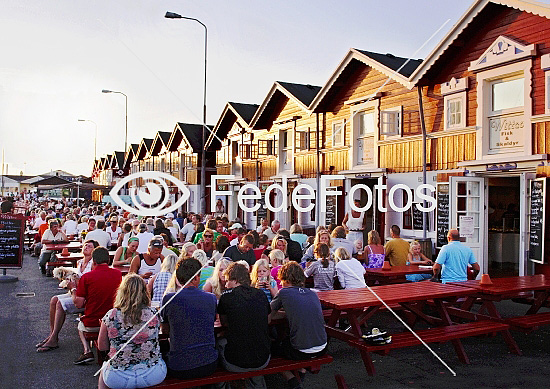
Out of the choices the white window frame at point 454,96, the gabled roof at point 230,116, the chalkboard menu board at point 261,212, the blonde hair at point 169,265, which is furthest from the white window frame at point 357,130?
the blonde hair at point 169,265

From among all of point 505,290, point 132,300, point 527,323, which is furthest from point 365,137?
point 132,300

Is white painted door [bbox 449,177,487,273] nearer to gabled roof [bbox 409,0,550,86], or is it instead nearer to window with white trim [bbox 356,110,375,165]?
gabled roof [bbox 409,0,550,86]

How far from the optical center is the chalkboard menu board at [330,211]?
1798 cm

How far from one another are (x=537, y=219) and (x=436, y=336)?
217 inches

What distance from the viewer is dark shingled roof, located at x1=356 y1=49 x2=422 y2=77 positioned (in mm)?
15898

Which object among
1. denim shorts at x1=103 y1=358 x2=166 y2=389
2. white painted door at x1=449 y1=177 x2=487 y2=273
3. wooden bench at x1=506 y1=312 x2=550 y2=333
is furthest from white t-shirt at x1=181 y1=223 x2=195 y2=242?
denim shorts at x1=103 y1=358 x2=166 y2=389

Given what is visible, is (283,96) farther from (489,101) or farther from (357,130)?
(489,101)

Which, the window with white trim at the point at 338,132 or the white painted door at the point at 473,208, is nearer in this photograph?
the white painted door at the point at 473,208

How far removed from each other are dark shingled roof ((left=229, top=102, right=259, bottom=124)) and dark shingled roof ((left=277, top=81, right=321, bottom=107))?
13.6 ft

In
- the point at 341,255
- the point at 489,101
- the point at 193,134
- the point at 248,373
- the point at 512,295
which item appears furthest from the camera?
the point at 193,134

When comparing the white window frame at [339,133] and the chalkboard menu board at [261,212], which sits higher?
the white window frame at [339,133]

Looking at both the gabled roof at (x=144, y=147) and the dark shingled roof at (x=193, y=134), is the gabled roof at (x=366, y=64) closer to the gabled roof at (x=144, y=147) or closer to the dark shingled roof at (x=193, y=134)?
the dark shingled roof at (x=193, y=134)

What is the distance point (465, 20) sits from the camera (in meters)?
12.6

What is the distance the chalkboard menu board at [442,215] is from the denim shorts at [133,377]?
31.8 ft
